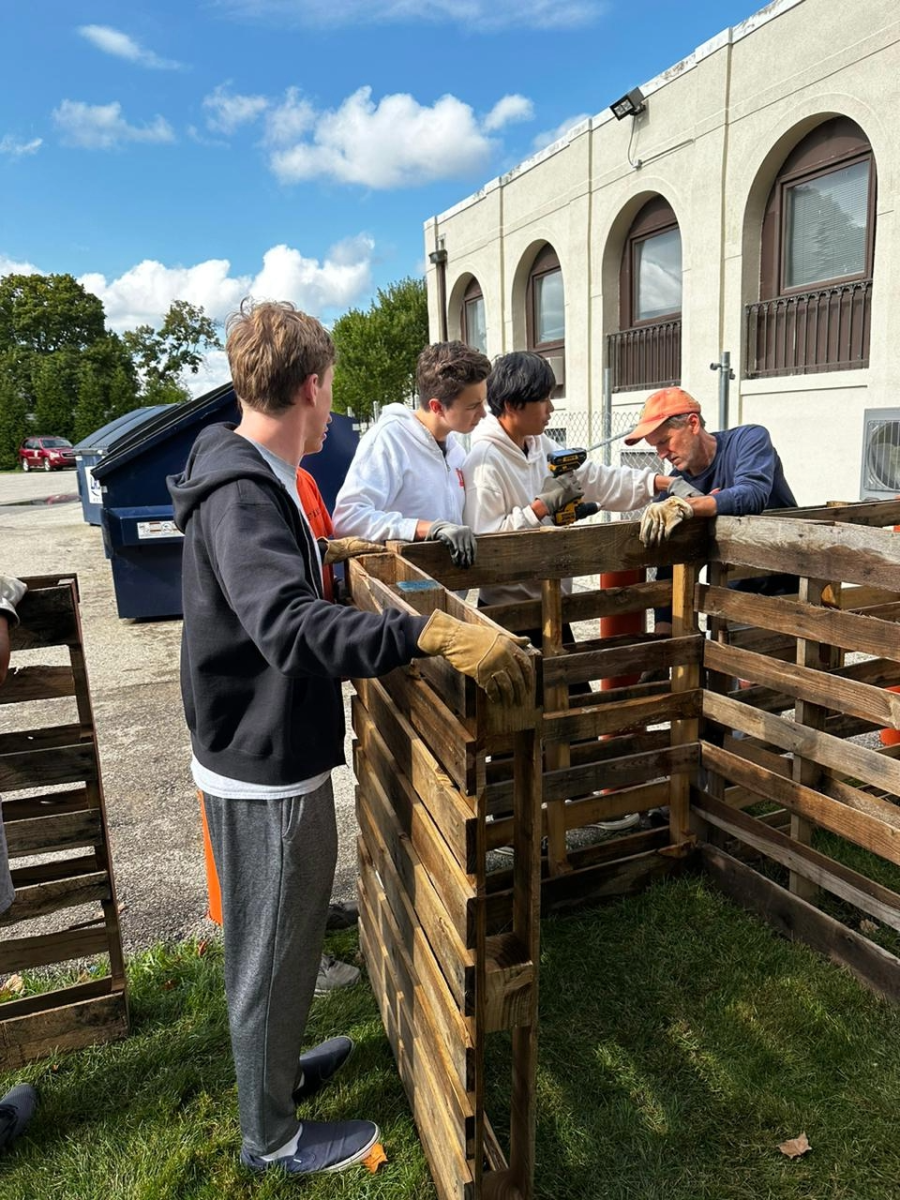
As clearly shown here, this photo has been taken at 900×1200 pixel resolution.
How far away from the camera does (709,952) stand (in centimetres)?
289

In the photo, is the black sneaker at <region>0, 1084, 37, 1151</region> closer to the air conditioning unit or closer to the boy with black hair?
the boy with black hair

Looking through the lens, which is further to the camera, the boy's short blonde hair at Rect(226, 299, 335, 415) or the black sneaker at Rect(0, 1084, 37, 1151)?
the black sneaker at Rect(0, 1084, 37, 1151)

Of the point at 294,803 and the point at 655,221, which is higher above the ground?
the point at 655,221

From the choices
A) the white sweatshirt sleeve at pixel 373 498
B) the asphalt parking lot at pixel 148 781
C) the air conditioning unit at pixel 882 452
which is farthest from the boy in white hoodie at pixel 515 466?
the air conditioning unit at pixel 882 452

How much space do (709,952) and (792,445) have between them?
738cm

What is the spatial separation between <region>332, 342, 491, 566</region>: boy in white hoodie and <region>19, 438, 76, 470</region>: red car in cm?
4093

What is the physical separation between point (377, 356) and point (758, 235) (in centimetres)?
2261

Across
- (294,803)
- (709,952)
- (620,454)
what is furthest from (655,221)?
(294,803)

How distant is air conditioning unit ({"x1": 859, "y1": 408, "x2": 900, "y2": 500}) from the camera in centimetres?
717

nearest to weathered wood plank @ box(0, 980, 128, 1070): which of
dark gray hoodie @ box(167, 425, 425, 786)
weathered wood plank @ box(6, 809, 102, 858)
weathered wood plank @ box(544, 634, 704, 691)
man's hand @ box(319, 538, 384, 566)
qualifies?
weathered wood plank @ box(6, 809, 102, 858)

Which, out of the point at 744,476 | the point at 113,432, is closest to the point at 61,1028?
the point at 744,476

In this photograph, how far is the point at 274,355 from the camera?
1.79m

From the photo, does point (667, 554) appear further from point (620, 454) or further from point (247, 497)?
point (620, 454)

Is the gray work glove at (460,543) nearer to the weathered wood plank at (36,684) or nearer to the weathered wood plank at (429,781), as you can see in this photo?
the weathered wood plank at (429,781)
